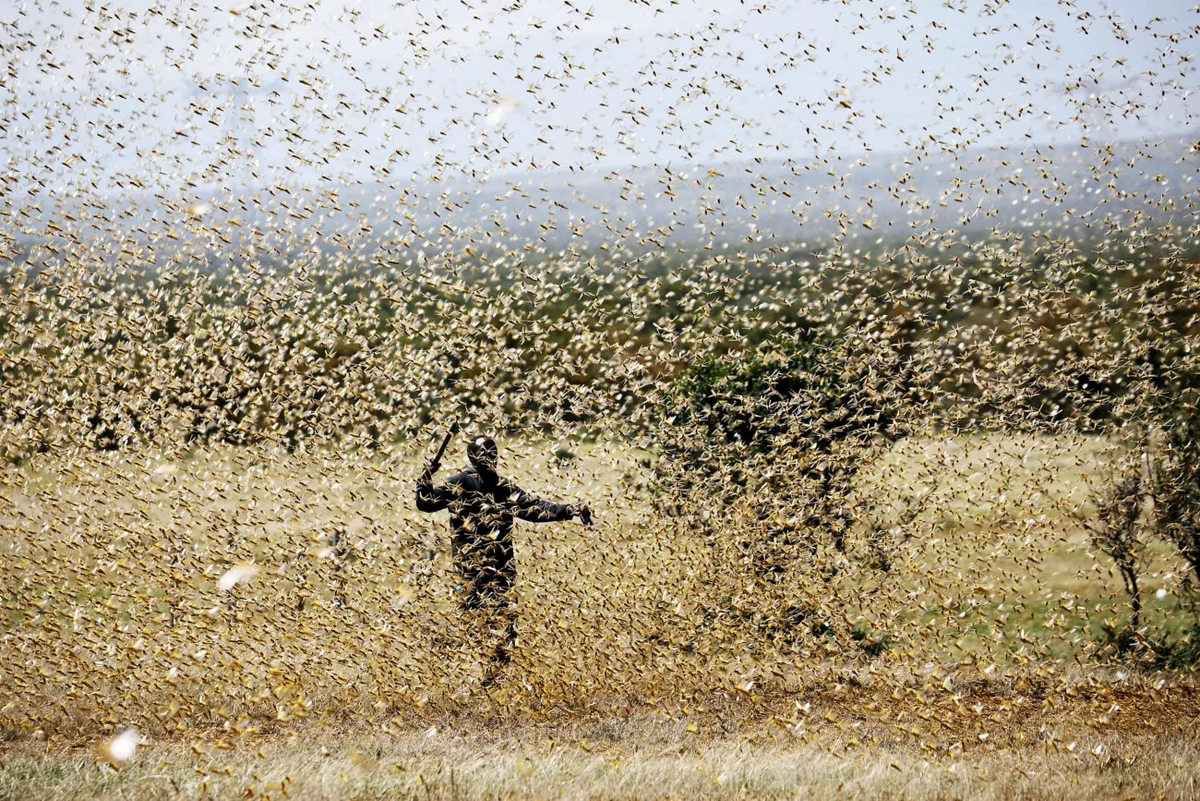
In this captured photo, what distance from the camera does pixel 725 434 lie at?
933cm

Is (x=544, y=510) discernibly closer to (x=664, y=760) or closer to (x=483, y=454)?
(x=483, y=454)

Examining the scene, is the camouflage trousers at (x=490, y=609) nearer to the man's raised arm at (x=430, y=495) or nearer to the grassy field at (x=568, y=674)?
the grassy field at (x=568, y=674)

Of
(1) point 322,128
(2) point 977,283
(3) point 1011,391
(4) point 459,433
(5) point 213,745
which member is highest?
(1) point 322,128

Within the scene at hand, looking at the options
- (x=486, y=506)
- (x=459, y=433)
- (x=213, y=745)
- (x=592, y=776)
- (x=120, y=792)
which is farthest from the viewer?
(x=459, y=433)

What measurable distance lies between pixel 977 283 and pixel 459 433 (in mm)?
4727

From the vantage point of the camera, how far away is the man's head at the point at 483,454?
7062 millimetres

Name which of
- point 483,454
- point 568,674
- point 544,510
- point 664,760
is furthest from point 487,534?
point 664,760

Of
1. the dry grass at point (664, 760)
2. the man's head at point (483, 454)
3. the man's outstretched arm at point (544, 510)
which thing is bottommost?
the dry grass at point (664, 760)

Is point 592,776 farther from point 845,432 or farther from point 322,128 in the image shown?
point 322,128

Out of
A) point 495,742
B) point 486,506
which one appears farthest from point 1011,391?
point 495,742

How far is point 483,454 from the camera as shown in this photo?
278 inches

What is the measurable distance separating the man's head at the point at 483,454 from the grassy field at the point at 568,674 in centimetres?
57

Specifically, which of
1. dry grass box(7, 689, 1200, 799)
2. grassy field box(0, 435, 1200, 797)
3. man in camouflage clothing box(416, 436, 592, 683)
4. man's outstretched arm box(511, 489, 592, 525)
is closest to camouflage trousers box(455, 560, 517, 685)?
man in camouflage clothing box(416, 436, 592, 683)

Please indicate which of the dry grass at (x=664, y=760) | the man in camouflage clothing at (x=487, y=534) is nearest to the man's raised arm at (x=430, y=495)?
the man in camouflage clothing at (x=487, y=534)
